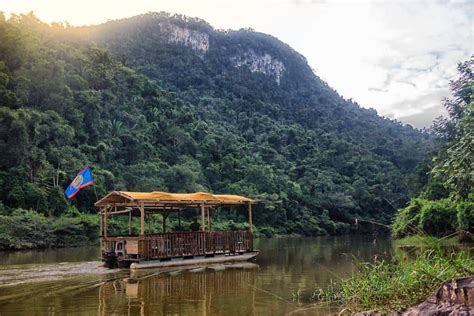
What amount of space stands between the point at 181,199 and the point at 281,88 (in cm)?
9822

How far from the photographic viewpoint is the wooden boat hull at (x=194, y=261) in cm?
1614

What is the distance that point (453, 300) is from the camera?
14.7ft

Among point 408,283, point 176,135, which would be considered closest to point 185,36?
point 176,135

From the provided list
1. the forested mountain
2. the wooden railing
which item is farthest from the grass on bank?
the wooden railing

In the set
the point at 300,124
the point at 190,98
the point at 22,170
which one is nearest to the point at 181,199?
the point at 22,170

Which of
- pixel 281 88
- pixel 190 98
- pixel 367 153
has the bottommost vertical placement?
pixel 367 153

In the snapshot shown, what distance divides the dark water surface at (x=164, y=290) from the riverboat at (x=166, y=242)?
0.81 metres

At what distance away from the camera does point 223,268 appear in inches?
660

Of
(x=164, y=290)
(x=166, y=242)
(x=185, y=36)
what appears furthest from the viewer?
(x=185, y=36)

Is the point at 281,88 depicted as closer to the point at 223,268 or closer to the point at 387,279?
the point at 223,268

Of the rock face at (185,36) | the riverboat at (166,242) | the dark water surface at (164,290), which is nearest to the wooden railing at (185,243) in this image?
the riverboat at (166,242)

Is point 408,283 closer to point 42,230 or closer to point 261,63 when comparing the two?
point 42,230

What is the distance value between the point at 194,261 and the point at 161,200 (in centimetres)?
269

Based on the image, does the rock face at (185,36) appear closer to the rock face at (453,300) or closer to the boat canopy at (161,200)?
the boat canopy at (161,200)
